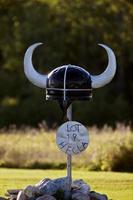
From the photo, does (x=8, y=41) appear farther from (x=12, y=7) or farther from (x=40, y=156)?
(x=40, y=156)

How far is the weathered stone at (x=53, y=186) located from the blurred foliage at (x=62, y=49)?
80.2 feet

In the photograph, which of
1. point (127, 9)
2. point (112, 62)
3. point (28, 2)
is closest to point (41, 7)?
point (28, 2)

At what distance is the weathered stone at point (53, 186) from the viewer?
11.1 metres

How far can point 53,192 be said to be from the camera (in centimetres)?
1114

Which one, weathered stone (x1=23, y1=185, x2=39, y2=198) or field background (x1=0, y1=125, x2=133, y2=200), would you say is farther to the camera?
field background (x1=0, y1=125, x2=133, y2=200)

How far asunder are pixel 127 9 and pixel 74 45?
9.31 metres

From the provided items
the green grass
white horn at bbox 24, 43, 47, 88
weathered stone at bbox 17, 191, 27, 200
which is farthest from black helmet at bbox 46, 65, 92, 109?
the green grass

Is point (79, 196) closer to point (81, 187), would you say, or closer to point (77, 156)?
point (81, 187)

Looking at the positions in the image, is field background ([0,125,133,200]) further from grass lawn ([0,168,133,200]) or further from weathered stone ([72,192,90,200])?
weathered stone ([72,192,90,200])

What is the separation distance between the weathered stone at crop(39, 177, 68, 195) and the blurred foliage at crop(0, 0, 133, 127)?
2444 cm

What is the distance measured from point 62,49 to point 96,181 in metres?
27.7

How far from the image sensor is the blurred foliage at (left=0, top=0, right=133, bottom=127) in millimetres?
37062

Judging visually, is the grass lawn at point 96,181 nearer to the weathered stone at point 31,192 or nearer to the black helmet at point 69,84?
the weathered stone at point 31,192

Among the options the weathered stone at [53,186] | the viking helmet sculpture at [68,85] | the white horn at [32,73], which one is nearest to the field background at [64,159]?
the weathered stone at [53,186]
